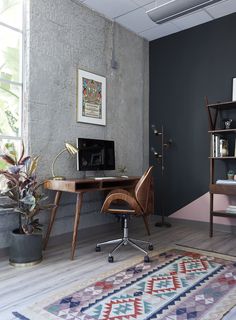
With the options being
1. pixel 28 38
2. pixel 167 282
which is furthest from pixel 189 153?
pixel 28 38

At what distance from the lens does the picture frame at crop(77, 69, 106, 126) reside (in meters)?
3.84

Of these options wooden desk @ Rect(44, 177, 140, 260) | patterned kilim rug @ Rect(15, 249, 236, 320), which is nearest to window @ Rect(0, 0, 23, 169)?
wooden desk @ Rect(44, 177, 140, 260)

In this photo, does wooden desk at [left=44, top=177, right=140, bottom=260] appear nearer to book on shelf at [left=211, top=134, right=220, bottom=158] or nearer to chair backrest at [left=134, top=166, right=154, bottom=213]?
chair backrest at [left=134, top=166, right=154, bottom=213]

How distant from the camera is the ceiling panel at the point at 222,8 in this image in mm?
3904

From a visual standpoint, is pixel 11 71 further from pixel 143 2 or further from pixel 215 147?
pixel 215 147

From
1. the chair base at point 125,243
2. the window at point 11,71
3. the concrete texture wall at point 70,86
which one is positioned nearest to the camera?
the chair base at point 125,243

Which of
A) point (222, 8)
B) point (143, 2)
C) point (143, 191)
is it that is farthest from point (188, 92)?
point (143, 191)

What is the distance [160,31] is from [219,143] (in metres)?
2.19

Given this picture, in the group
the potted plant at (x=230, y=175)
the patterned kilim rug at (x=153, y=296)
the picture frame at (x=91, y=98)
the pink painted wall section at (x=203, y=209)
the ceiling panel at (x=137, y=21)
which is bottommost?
the patterned kilim rug at (x=153, y=296)

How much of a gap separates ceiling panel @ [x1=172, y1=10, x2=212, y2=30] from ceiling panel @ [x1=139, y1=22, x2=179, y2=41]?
0.35ft

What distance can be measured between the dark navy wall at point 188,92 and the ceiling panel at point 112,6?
111 centimetres

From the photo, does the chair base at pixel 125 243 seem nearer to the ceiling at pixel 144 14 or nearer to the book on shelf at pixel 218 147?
the book on shelf at pixel 218 147

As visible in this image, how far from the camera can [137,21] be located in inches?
174

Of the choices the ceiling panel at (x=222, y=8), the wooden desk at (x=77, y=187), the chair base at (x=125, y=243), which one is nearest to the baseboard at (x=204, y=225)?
the chair base at (x=125, y=243)
